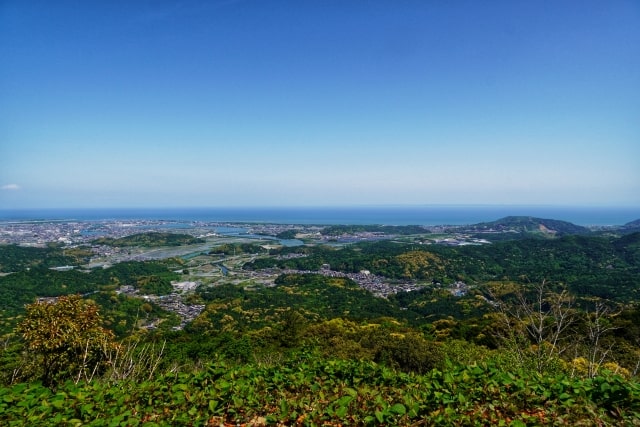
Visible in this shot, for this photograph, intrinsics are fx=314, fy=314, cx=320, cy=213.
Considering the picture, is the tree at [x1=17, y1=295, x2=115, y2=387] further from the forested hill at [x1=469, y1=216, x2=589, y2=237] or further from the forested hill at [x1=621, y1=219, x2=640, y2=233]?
the forested hill at [x1=621, y1=219, x2=640, y2=233]

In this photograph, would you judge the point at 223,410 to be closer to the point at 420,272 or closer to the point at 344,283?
the point at 344,283

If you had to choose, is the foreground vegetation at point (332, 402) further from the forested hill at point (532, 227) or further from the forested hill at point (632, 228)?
the forested hill at point (632, 228)

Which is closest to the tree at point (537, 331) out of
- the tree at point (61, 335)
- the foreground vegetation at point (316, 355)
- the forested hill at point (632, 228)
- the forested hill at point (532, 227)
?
the foreground vegetation at point (316, 355)

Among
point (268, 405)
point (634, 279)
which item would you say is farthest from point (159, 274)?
point (634, 279)

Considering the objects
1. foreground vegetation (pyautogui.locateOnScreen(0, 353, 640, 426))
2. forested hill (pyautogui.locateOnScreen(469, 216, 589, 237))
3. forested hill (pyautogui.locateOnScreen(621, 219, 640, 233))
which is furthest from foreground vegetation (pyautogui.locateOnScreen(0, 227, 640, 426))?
forested hill (pyautogui.locateOnScreen(469, 216, 589, 237))

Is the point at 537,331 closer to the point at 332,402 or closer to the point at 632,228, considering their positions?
the point at 332,402

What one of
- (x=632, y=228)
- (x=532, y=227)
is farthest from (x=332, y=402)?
(x=632, y=228)
